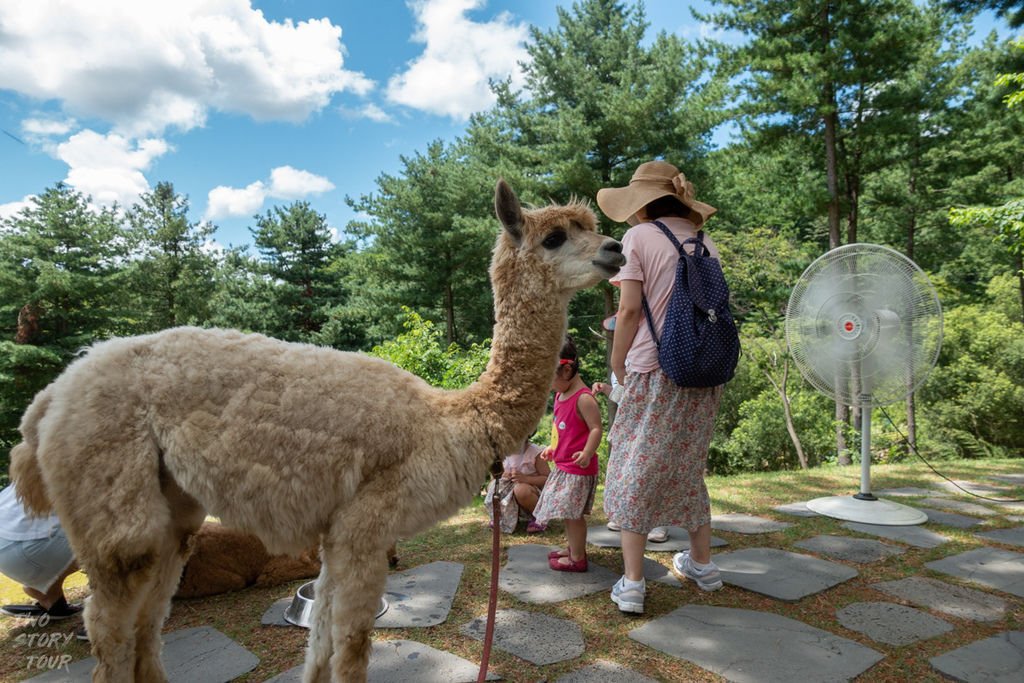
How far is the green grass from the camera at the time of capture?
100 inches

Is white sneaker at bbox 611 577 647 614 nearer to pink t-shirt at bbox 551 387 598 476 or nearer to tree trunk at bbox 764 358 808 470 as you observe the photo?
pink t-shirt at bbox 551 387 598 476

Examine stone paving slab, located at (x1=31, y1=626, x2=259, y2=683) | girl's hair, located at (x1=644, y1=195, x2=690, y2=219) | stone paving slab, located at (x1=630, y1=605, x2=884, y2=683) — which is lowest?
stone paving slab, located at (x1=31, y1=626, x2=259, y2=683)

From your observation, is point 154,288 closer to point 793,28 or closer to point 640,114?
point 640,114

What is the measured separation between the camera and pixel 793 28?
12.0 meters

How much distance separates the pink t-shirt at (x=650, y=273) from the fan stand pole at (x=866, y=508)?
119 inches

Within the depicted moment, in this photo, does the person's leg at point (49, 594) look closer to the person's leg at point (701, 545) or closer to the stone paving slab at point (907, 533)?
the person's leg at point (701, 545)

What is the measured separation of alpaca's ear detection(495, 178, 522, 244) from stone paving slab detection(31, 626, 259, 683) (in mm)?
2237

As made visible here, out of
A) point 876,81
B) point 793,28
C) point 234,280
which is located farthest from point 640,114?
point 234,280

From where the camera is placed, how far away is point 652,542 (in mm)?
4195

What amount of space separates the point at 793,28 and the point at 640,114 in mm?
3493

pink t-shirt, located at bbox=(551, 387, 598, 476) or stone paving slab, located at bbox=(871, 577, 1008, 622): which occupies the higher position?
pink t-shirt, located at bbox=(551, 387, 598, 476)

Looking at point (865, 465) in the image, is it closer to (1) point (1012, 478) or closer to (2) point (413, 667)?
(1) point (1012, 478)

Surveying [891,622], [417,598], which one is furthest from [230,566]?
[891,622]

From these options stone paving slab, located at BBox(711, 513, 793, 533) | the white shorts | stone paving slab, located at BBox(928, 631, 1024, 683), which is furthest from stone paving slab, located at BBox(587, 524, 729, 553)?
the white shorts
